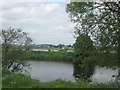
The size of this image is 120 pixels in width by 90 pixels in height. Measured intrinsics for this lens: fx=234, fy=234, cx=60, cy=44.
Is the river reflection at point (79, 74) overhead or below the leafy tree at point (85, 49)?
below

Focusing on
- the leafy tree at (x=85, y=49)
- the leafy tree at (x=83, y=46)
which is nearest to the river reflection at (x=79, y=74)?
the leafy tree at (x=85, y=49)

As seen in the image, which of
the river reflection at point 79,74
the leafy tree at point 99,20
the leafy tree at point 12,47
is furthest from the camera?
the leafy tree at point 12,47

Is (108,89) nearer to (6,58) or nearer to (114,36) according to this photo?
(114,36)

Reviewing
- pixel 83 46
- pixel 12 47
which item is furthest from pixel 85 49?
pixel 12 47

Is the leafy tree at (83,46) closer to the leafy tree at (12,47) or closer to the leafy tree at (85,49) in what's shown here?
the leafy tree at (85,49)

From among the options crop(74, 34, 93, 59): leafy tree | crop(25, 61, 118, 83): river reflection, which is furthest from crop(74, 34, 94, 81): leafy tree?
crop(25, 61, 118, 83): river reflection

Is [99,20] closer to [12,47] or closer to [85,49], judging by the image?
[85,49]

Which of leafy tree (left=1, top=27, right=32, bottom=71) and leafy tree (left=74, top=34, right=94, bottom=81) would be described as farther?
leafy tree (left=1, top=27, right=32, bottom=71)

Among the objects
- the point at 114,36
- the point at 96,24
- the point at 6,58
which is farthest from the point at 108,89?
the point at 6,58

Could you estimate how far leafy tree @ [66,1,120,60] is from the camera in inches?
555

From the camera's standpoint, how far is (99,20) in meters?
14.6

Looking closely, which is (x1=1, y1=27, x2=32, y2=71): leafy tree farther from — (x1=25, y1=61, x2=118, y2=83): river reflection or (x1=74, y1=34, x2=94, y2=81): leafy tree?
(x1=74, y1=34, x2=94, y2=81): leafy tree

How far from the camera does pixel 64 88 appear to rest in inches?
343

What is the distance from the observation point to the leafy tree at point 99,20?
1409 cm
